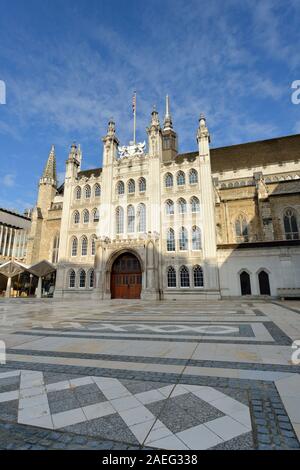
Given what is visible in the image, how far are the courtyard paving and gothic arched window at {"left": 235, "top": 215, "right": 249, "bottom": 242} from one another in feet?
85.4

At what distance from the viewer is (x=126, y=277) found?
91.6 feet

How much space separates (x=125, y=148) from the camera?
32.6 metres

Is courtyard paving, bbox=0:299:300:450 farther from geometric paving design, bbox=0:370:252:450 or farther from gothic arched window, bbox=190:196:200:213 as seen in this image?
gothic arched window, bbox=190:196:200:213

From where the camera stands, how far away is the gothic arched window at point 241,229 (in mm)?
30578

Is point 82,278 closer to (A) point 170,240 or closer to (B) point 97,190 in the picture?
(B) point 97,190

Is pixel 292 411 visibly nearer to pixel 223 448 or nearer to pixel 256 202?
pixel 223 448

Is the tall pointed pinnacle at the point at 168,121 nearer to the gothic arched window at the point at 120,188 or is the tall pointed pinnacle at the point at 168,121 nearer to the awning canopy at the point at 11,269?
the gothic arched window at the point at 120,188

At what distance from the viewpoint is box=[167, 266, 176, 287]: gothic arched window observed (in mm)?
26245

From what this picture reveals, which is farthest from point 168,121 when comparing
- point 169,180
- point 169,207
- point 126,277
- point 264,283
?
point 264,283

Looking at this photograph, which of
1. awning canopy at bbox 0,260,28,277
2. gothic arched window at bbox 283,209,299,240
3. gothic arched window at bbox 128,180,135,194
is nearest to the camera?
gothic arched window at bbox 283,209,299,240

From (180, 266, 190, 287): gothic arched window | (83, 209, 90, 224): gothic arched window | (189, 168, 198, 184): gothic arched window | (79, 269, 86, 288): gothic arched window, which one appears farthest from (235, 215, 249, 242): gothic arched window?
(79, 269, 86, 288): gothic arched window

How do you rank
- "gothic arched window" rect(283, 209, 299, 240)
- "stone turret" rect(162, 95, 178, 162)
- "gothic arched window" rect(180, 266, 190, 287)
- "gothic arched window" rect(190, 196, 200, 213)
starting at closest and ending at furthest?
"gothic arched window" rect(180, 266, 190, 287), "gothic arched window" rect(190, 196, 200, 213), "gothic arched window" rect(283, 209, 299, 240), "stone turret" rect(162, 95, 178, 162)

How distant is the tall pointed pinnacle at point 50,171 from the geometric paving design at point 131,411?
43.8m
